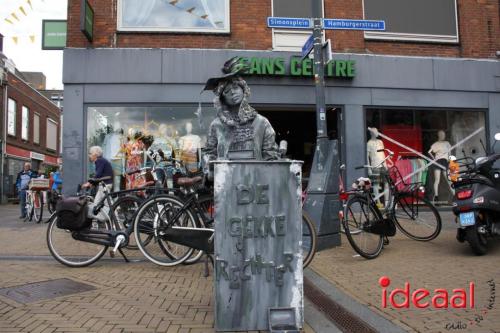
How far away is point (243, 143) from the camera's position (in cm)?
474

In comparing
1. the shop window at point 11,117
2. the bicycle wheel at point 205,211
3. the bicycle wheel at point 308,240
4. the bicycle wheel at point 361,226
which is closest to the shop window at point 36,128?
the shop window at point 11,117

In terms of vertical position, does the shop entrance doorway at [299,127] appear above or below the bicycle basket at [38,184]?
above

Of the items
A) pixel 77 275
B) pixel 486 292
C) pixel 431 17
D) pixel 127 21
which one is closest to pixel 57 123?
pixel 127 21

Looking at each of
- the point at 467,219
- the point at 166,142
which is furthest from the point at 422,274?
the point at 166,142

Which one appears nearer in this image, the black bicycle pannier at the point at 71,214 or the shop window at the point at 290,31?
the black bicycle pannier at the point at 71,214

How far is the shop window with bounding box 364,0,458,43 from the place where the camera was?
11695 millimetres

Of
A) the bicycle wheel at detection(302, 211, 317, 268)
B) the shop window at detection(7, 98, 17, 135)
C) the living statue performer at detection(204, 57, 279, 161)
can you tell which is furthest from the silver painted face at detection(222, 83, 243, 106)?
the shop window at detection(7, 98, 17, 135)

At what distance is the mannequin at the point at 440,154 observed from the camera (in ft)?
38.9

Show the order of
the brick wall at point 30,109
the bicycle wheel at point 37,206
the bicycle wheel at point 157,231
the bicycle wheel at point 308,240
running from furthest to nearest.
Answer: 1. the brick wall at point 30,109
2. the bicycle wheel at point 37,206
3. the bicycle wheel at point 157,231
4. the bicycle wheel at point 308,240

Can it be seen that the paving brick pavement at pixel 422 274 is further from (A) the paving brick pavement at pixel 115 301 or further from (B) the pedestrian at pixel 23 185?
(B) the pedestrian at pixel 23 185

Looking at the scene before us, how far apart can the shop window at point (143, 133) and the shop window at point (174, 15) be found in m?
1.89

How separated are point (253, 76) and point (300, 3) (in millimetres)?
2326

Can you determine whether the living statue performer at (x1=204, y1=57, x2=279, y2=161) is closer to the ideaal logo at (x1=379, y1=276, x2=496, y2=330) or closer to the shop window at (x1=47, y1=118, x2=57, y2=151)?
the ideaal logo at (x1=379, y1=276, x2=496, y2=330)

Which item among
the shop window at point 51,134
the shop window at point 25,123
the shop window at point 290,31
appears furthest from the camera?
the shop window at point 51,134
